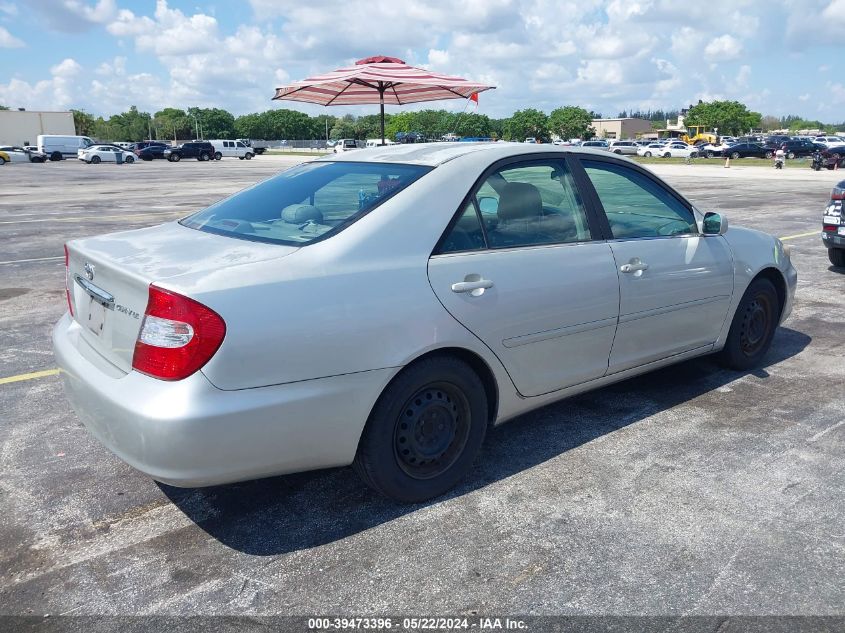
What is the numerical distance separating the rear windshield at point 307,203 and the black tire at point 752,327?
8.64ft

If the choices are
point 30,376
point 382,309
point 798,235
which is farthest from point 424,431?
point 798,235

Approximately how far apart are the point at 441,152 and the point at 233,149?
6670 centimetres

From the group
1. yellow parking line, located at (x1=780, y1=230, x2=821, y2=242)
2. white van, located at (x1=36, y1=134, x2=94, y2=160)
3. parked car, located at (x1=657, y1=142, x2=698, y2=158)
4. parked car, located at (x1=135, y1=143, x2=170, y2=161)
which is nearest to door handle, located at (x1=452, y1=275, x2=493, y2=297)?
yellow parking line, located at (x1=780, y1=230, x2=821, y2=242)

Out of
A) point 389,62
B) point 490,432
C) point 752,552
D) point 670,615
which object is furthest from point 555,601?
point 389,62

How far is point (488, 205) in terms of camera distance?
3.48m

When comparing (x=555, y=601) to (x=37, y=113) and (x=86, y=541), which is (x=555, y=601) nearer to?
(x=86, y=541)

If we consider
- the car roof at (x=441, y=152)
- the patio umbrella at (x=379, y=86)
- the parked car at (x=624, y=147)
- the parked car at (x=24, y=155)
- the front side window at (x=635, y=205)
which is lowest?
the parked car at (x=24, y=155)

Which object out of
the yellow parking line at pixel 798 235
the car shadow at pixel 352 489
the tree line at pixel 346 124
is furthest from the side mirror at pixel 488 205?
the tree line at pixel 346 124

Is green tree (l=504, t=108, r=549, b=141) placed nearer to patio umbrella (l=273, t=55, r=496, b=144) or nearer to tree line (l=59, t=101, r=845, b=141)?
tree line (l=59, t=101, r=845, b=141)

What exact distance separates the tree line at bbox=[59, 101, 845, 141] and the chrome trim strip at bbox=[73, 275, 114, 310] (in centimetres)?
12483

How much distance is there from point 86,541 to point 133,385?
0.79 metres

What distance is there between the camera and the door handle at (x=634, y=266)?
12.7ft

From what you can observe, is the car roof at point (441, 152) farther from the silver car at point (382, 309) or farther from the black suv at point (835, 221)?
the black suv at point (835, 221)

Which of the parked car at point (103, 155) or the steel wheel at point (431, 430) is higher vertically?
the steel wheel at point (431, 430)
